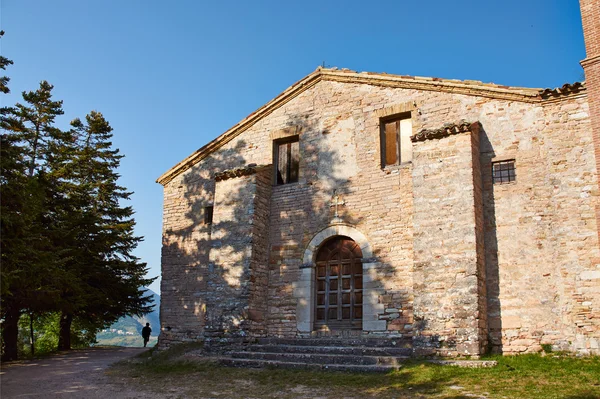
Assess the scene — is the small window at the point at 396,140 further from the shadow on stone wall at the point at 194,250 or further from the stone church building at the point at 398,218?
the shadow on stone wall at the point at 194,250

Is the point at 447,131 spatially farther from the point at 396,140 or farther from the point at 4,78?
the point at 4,78

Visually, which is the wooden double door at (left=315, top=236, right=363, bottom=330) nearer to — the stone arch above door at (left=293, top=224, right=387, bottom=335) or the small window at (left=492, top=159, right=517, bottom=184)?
the stone arch above door at (left=293, top=224, right=387, bottom=335)

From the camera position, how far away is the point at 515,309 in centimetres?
1052

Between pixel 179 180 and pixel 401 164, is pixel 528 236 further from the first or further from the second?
pixel 179 180

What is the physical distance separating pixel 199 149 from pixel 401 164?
6.41m

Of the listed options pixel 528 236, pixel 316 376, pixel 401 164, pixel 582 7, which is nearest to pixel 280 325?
pixel 316 376

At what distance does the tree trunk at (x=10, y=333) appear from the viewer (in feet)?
51.9

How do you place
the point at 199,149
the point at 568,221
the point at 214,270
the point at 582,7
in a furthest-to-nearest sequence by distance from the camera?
the point at 199,149 < the point at 214,270 < the point at 582,7 < the point at 568,221

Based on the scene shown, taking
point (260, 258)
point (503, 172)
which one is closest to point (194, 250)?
point (260, 258)

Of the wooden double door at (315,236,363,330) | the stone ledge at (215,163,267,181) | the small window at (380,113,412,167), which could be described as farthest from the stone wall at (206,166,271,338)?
the small window at (380,113,412,167)

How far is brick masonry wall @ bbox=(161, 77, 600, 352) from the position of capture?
10.3 m

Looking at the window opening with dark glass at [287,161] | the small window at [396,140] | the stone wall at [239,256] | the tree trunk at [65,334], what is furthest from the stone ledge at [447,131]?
the tree trunk at [65,334]

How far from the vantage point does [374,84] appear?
13344mm

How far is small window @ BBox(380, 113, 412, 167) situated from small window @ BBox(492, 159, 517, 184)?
2.01 metres
